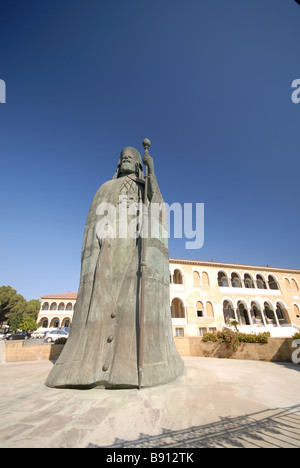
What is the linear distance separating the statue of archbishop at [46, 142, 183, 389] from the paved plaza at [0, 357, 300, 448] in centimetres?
35

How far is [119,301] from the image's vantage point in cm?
520

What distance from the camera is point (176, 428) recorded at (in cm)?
252

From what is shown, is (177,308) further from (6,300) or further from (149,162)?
(6,300)

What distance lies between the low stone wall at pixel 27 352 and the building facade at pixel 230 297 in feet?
49.4

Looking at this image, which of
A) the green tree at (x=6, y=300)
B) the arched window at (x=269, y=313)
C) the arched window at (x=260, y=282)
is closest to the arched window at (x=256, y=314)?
the arched window at (x=269, y=313)

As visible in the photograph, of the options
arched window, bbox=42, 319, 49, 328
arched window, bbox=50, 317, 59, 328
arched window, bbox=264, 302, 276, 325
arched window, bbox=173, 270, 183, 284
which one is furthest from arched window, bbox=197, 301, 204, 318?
arched window, bbox=42, 319, 49, 328

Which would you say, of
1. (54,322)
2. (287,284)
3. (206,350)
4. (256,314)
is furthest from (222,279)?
(54,322)

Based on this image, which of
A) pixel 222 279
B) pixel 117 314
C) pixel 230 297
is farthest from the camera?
pixel 222 279

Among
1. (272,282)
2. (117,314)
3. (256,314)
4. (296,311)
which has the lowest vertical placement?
(117,314)

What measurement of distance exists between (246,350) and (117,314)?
7.72 m

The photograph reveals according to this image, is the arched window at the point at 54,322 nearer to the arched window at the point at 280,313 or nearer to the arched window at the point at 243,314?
the arched window at the point at 243,314

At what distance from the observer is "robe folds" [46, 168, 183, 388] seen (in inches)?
170
